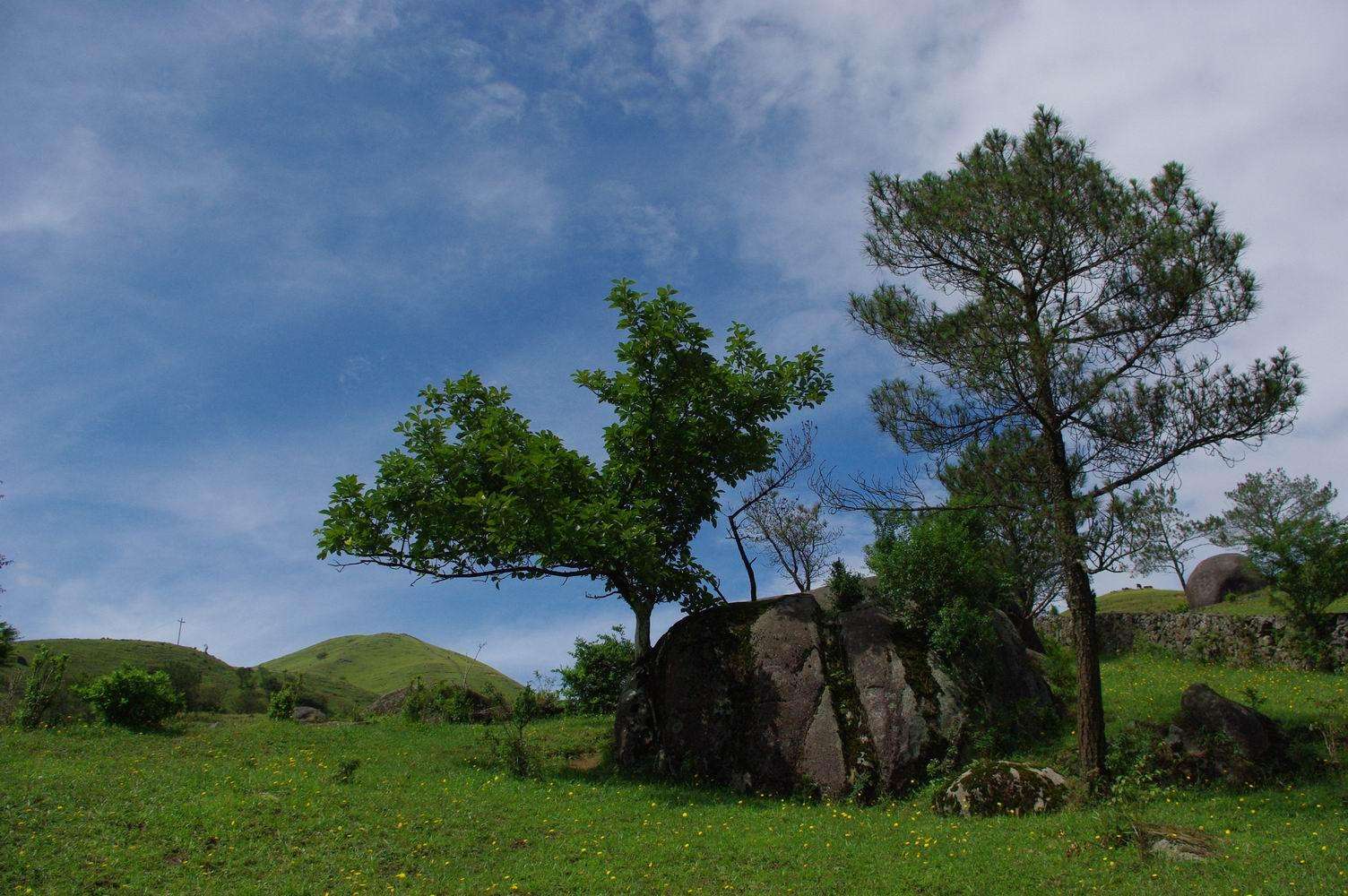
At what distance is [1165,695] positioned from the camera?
19125 mm

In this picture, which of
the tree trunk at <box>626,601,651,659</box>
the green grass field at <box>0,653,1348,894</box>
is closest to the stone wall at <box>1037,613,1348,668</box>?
the green grass field at <box>0,653,1348,894</box>

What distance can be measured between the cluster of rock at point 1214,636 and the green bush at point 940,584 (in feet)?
33.2

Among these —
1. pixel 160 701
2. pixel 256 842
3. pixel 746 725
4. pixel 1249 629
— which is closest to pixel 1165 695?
pixel 1249 629

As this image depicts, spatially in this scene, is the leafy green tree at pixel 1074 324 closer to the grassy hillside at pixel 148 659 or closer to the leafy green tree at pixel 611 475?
the leafy green tree at pixel 611 475

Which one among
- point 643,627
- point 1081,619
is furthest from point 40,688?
point 1081,619

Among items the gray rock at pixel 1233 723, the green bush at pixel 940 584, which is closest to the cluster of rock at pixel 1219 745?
the gray rock at pixel 1233 723

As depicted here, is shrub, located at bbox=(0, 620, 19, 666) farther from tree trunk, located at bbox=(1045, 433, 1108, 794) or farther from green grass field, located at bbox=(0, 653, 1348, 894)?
tree trunk, located at bbox=(1045, 433, 1108, 794)

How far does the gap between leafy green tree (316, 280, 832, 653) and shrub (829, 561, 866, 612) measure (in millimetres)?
3301

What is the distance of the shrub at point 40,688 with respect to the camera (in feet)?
63.0

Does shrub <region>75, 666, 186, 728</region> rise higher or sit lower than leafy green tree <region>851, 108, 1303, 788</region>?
lower

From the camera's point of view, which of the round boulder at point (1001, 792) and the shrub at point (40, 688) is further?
the shrub at point (40, 688)

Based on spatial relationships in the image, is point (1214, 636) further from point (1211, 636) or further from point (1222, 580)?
point (1222, 580)

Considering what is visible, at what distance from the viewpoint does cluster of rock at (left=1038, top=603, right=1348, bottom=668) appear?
23.5 m

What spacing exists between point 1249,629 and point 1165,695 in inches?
338
